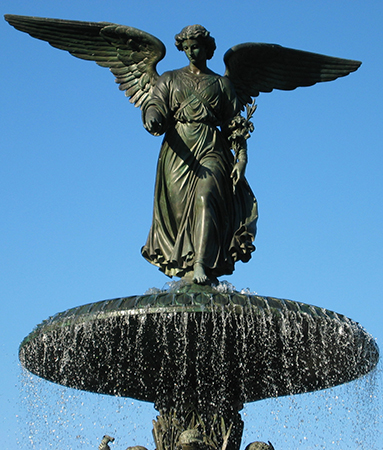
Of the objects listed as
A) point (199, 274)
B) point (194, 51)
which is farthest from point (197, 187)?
point (194, 51)

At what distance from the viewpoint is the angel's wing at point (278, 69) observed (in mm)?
15070

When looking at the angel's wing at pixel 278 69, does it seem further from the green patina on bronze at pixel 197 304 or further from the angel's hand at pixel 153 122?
the angel's hand at pixel 153 122

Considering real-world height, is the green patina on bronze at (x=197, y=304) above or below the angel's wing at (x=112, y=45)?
below

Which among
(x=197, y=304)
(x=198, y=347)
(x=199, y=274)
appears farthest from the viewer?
(x=199, y=274)

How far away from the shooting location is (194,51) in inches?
561

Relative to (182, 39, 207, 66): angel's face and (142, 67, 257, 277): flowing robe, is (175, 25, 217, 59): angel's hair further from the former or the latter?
(142, 67, 257, 277): flowing robe

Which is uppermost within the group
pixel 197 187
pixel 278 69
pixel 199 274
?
pixel 278 69

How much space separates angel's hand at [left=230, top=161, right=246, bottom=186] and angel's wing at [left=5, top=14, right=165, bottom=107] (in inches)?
80.6

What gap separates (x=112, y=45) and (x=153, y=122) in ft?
8.41

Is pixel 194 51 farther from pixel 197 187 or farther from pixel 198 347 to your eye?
pixel 198 347

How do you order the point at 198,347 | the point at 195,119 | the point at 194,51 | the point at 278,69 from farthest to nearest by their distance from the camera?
1. the point at 278,69
2. the point at 194,51
3. the point at 195,119
4. the point at 198,347

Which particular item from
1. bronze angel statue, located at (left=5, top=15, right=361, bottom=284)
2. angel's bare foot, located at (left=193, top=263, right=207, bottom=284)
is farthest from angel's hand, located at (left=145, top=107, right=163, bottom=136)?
angel's bare foot, located at (left=193, top=263, right=207, bottom=284)

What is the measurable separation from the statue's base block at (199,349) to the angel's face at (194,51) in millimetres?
3626

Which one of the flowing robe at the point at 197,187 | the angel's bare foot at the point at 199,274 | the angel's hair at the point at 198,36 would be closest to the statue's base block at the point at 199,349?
the angel's bare foot at the point at 199,274
